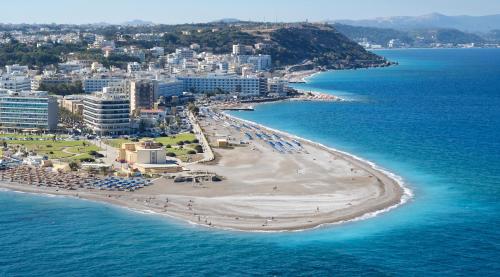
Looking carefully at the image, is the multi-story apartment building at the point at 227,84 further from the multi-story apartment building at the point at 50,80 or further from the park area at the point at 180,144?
the park area at the point at 180,144

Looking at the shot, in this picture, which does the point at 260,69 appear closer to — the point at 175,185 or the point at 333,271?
the point at 175,185

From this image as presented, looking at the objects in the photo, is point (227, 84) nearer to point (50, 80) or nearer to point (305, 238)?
point (50, 80)

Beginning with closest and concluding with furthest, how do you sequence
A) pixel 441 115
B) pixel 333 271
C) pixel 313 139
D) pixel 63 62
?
pixel 333 271, pixel 313 139, pixel 441 115, pixel 63 62

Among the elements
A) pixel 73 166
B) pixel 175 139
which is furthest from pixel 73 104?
pixel 73 166

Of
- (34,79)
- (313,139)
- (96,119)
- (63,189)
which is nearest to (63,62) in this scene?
(34,79)

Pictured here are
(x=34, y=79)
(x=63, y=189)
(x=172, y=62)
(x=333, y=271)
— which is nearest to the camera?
(x=333, y=271)

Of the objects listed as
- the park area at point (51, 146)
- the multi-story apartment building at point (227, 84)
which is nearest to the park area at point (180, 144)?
the park area at point (51, 146)
